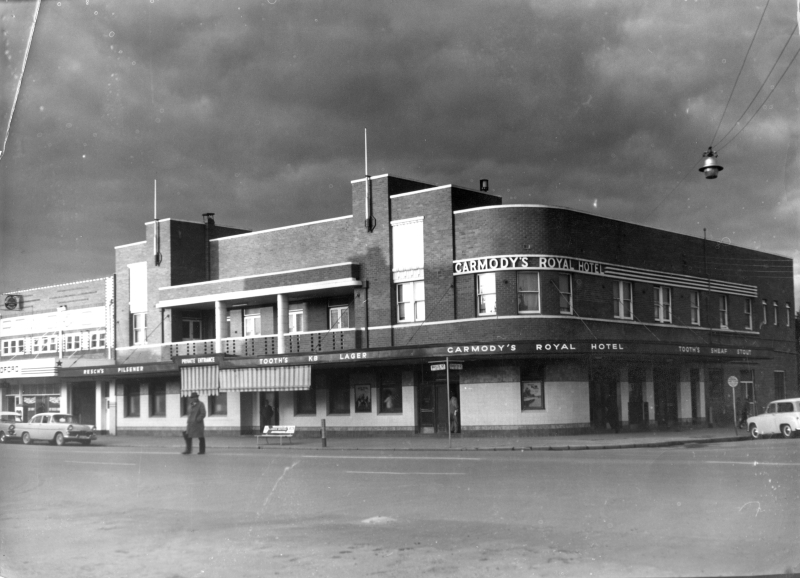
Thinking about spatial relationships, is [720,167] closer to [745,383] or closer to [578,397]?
[745,383]

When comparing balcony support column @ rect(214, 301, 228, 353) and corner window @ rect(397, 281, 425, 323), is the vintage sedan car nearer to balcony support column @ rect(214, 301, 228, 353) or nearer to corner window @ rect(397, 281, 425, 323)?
balcony support column @ rect(214, 301, 228, 353)

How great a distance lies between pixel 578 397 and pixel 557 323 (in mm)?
10303

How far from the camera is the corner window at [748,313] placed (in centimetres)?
742

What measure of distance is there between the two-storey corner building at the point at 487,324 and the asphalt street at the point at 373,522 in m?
0.83

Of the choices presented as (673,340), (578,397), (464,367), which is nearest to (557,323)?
(464,367)

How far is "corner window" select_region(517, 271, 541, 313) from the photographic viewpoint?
30.4m

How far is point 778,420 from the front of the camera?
7.60m

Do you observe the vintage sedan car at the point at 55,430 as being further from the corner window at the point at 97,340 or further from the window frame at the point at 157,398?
the corner window at the point at 97,340

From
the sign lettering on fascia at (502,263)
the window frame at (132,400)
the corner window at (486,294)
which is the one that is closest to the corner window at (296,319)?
the sign lettering on fascia at (502,263)

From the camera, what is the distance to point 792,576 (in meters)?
6.97

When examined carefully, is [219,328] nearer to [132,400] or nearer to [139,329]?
[132,400]

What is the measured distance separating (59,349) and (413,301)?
26257 mm

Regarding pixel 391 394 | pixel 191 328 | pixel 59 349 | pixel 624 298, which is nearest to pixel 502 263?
pixel 391 394

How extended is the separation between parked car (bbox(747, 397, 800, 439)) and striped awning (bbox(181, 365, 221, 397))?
5.65 metres
